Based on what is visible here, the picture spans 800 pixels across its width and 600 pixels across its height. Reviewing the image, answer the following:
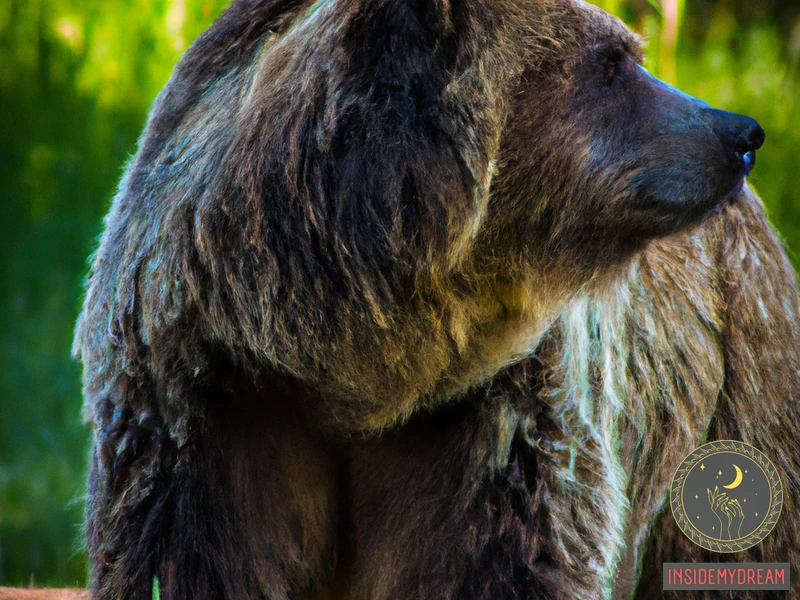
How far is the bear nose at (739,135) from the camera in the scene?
8.32ft

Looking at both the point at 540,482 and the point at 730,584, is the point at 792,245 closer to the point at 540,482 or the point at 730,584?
the point at 730,584

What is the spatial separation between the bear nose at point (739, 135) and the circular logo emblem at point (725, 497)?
3.28 ft

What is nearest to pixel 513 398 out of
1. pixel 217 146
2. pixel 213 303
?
pixel 213 303

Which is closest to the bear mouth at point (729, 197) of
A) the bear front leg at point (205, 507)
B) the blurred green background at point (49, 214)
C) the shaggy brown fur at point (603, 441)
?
the shaggy brown fur at point (603, 441)

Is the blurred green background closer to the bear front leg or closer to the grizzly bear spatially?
the grizzly bear

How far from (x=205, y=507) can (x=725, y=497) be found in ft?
5.10

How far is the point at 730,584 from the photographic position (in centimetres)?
319

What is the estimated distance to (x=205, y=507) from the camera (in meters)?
2.52

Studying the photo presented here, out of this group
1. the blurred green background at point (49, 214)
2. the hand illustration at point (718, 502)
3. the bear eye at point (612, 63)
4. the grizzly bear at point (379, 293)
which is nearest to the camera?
the grizzly bear at point (379, 293)

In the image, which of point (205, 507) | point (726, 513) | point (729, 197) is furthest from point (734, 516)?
point (205, 507)

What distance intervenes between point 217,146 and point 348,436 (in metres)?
0.82

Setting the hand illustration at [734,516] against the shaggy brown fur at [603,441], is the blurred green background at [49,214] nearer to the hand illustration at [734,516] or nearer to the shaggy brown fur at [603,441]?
the shaggy brown fur at [603,441]

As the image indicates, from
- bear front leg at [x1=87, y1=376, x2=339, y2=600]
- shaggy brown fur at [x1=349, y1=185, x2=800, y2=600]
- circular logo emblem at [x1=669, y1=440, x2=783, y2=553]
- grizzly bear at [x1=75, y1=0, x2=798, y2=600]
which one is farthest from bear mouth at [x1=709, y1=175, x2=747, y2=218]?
bear front leg at [x1=87, y1=376, x2=339, y2=600]

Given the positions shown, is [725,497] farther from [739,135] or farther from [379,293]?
[379,293]
